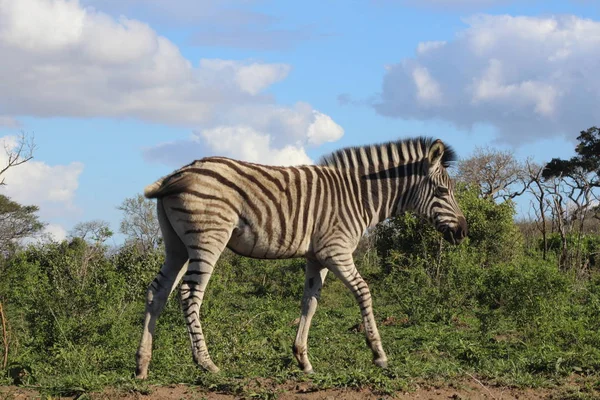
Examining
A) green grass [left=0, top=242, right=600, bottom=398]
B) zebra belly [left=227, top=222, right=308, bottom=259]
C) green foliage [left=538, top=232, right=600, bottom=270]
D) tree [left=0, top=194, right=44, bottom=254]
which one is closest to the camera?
green grass [left=0, top=242, right=600, bottom=398]

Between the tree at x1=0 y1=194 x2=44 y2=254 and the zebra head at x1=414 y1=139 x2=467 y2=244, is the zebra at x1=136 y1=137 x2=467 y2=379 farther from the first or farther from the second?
the tree at x1=0 y1=194 x2=44 y2=254

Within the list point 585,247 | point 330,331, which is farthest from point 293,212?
point 585,247

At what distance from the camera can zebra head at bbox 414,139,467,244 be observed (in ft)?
30.1

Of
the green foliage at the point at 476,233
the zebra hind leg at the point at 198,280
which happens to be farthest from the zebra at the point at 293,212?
the green foliage at the point at 476,233

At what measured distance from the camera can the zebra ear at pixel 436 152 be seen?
914 centimetres

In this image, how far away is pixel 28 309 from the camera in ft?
37.9

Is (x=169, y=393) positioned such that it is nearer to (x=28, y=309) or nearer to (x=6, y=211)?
(x=28, y=309)

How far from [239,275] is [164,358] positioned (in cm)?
1061

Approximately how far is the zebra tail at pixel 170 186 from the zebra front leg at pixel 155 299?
0.70 metres

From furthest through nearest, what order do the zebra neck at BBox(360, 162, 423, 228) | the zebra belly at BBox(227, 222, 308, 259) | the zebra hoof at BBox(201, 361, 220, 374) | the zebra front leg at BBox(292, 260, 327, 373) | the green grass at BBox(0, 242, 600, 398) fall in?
1. the zebra neck at BBox(360, 162, 423, 228)
2. the zebra front leg at BBox(292, 260, 327, 373)
3. the zebra belly at BBox(227, 222, 308, 259)
4. the zebra hoof at BBox(201, 361, 220, 374)
5. the green grass at BBox(0, 242, 600, 398)

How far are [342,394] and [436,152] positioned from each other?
3.44 meters

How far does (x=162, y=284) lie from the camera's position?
8234mm

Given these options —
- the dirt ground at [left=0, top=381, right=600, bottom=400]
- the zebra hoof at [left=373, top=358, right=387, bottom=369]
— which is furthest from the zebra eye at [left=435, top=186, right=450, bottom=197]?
the dirt ground at [left=0, top=381, right=600, bottom=400]

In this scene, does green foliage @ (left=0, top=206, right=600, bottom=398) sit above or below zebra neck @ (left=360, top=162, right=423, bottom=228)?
below
